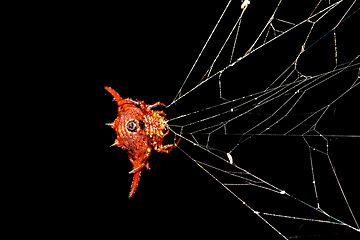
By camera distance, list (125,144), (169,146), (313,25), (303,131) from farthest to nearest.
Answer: (303,131) → (169,146) → (125,144) → (313,25)

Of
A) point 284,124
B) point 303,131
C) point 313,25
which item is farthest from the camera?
point 284,124

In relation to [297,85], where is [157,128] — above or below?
above

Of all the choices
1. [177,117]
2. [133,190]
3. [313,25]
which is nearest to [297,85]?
[313,25]

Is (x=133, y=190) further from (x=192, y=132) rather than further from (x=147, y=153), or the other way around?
(x=192, y=132)

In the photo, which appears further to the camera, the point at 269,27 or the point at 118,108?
the point at 118,108

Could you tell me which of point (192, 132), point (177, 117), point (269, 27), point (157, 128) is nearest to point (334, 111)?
point (269, 27)

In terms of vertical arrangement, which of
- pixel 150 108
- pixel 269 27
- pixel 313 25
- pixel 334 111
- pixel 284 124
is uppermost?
pixel 150 108
